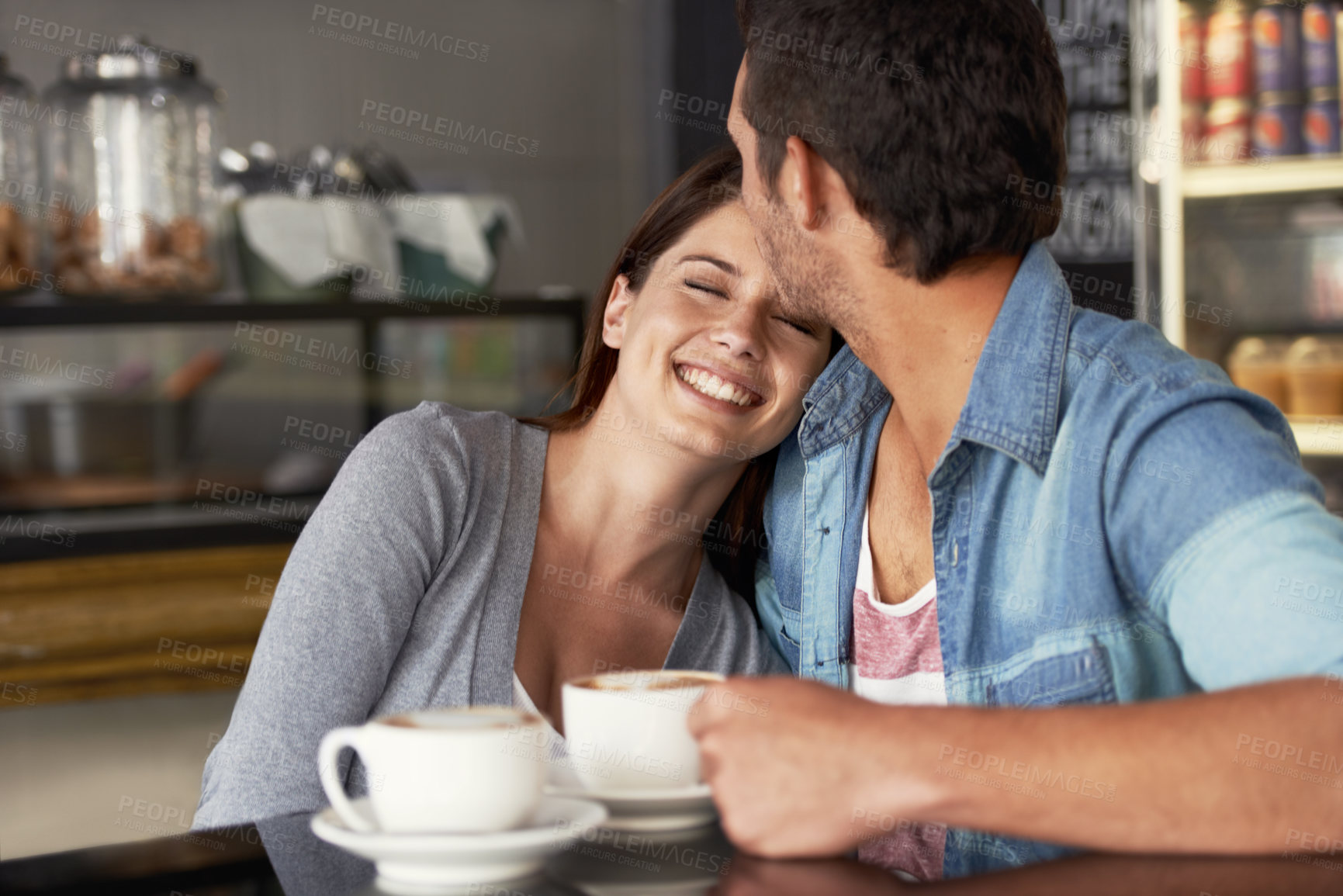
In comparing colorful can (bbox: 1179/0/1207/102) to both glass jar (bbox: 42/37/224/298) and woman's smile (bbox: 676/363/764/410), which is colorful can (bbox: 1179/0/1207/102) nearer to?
woman's smile (bbox: 676/363/764/410)

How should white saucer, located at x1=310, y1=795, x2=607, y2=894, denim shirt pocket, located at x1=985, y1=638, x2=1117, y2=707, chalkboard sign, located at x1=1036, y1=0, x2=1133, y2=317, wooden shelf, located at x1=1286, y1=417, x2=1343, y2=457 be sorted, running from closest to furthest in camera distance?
1. white saucer, located at x1=310, y1=795, x2=607, y2=894
2. denim shirt pocket, located at x1=985, y1=638, x2=1117, y2=707
3. wooden shelf, located at x1=1286, y1=417, x2=1343, y2=457
4. chalkboard sign, located at x1=1036, y1=0, x2=1133, y2=317

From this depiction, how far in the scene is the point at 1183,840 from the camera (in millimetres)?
632

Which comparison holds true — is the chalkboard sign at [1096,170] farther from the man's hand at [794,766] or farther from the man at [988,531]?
the man's hand at [794,766]

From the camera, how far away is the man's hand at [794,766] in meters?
0.63

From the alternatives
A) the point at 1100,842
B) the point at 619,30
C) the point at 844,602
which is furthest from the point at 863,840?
the point at 619,30

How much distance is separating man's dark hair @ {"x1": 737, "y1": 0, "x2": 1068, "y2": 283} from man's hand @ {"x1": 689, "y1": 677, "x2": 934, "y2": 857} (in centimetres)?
45

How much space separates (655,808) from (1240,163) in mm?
2239

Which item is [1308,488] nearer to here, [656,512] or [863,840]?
[863,840]

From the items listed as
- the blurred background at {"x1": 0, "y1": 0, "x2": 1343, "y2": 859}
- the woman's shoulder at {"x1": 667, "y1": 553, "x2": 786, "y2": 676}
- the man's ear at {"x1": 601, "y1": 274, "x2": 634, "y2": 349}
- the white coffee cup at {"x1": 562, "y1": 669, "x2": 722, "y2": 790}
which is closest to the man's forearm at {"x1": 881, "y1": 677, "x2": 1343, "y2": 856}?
the white coffee cup at {"x1": 562, "y1": 669, "x2": 722, "y2": 790}

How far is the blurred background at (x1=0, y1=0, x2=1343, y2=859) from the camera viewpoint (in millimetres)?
2029

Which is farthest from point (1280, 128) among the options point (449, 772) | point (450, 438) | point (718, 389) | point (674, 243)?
point (449, 772)

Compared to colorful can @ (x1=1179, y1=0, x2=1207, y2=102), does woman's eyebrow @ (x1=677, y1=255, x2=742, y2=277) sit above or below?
below

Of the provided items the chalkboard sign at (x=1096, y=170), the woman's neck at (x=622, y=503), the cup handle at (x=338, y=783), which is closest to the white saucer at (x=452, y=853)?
the cup handle at (x=338, y=783)

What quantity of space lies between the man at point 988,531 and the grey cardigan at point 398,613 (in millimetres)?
237
